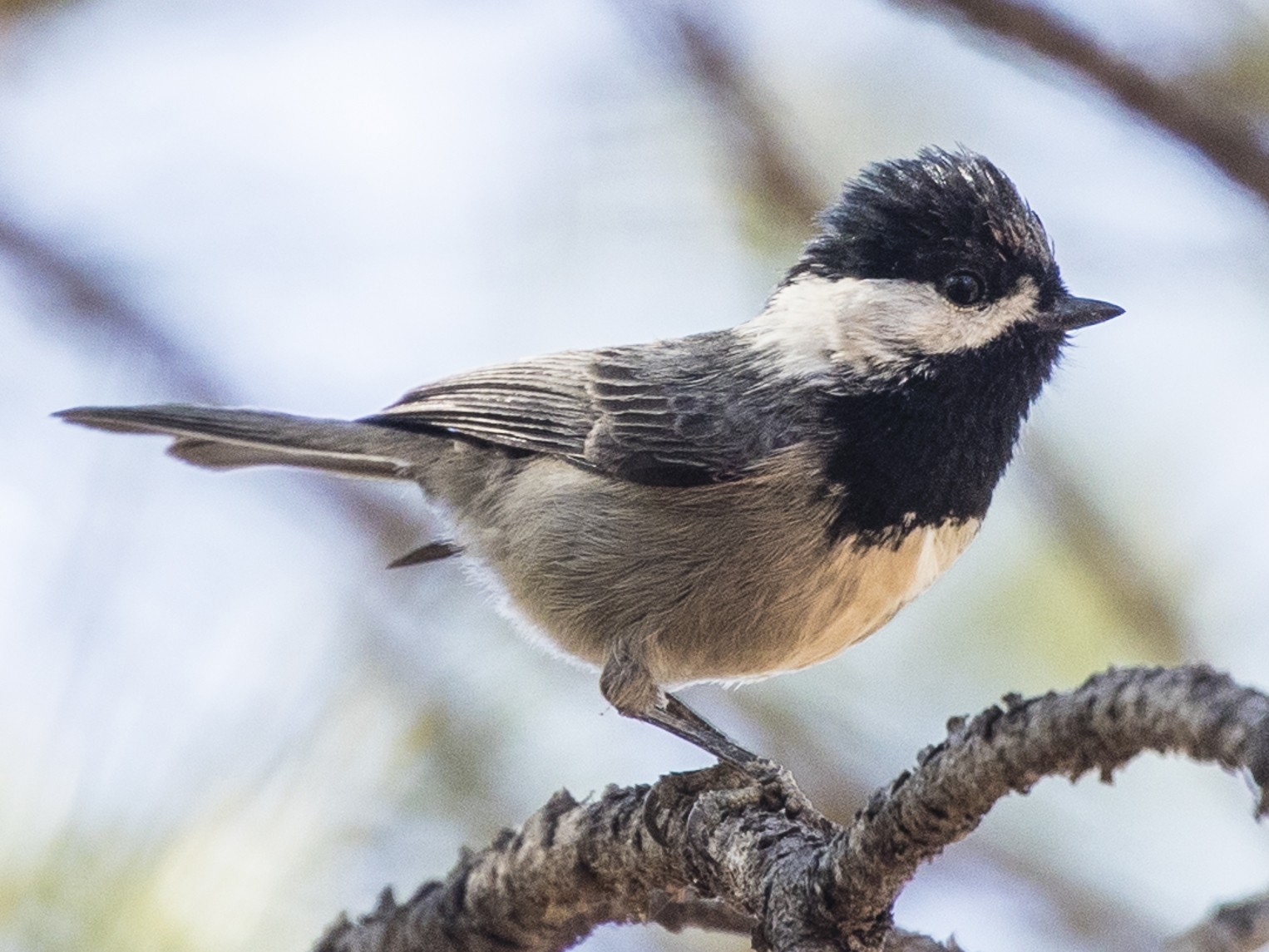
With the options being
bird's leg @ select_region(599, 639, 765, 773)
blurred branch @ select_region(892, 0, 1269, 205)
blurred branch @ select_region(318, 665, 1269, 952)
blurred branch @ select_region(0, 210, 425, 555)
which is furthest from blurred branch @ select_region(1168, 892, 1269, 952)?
blurred branch @ select_region(0, 210, 425, 555)

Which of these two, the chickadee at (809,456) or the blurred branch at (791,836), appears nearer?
the blurred branch at (791,836)

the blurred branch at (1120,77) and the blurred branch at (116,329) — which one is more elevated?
the blurred branch at (1120,77)

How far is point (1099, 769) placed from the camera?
45.1 inches

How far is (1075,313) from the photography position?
245 cm

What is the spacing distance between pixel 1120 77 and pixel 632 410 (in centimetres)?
111

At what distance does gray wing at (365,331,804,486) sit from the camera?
99.0 inches

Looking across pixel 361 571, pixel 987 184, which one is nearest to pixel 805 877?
pixel 987 184

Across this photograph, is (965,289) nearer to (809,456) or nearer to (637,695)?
(809,456)

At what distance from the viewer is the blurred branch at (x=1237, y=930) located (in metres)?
0.96

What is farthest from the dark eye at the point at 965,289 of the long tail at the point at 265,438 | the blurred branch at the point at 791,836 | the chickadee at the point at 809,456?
the long tail at the point at 265,438

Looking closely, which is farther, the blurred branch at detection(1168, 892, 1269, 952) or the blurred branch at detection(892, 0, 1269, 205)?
the blurred branch at detection(892, 0, 1269, 205)

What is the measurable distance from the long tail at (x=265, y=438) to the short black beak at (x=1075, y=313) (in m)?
1.34

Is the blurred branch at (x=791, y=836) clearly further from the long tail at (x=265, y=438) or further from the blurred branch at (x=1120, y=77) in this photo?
the blurred branch at (x=1120, y=77)

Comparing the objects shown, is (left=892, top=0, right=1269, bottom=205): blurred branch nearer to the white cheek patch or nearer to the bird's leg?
the white cheek patch
